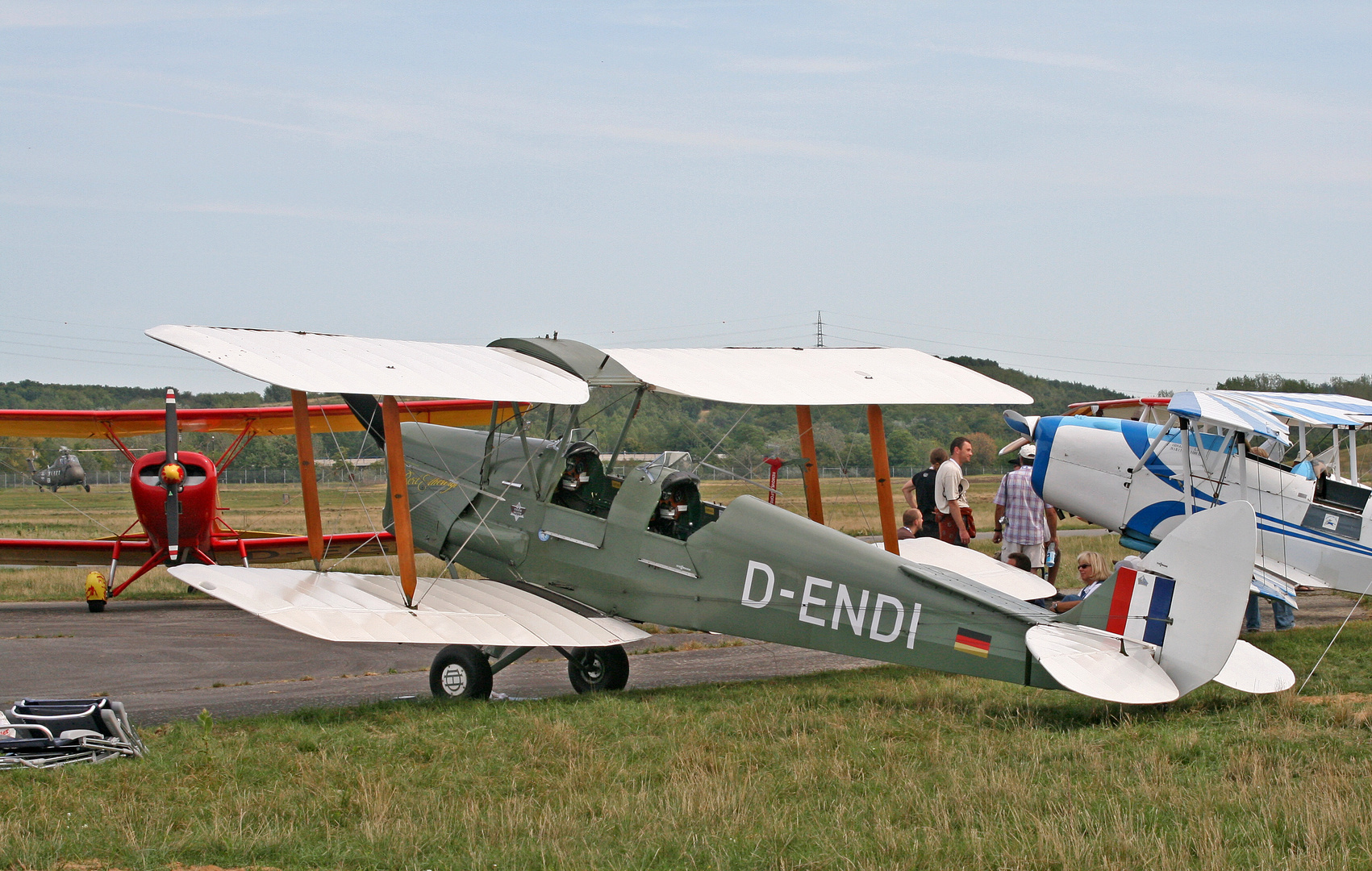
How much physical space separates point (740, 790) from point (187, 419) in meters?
11.8

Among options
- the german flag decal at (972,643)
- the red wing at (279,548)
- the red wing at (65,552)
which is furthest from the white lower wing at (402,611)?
the red wing at (65,552)

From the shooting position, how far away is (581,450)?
8.38 m

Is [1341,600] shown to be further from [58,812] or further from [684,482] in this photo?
[58,812]

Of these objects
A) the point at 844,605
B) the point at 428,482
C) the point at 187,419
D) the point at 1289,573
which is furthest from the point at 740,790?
the point at 187,419

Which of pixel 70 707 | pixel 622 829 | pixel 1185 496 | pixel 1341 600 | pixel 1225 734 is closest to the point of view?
pixel 622 829

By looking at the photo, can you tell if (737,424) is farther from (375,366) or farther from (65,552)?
(65,552)

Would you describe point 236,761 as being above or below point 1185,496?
below

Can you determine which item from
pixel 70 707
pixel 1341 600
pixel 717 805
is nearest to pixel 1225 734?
pixel 717 805

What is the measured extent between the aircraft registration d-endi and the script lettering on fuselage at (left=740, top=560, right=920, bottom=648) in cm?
1

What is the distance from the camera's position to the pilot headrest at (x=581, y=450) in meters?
8.36

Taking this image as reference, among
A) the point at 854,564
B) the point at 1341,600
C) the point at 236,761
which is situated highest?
the point at 854,564

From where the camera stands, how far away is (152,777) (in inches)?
207

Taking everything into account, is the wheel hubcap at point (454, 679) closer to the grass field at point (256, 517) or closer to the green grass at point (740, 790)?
the green grass at point (740, 790)

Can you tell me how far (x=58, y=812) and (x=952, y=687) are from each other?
5.03 meters
